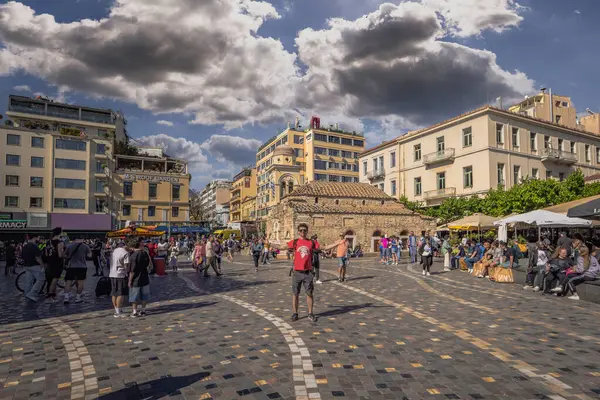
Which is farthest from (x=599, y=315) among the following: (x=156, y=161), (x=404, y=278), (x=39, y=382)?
(x=156, y=161)

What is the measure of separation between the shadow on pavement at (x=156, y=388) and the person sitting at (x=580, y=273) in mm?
11492

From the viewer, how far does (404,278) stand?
16.6m

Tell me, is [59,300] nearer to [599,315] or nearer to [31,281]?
[31,281]

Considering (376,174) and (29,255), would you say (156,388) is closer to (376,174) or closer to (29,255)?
(29,255)

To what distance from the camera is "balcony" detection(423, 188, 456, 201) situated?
40.2 metres

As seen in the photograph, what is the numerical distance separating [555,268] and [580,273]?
760mm

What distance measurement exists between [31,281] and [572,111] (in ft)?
203

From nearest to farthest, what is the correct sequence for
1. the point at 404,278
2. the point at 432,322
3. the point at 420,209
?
the point at 432,322
the point at 404,278
the point at 420,209

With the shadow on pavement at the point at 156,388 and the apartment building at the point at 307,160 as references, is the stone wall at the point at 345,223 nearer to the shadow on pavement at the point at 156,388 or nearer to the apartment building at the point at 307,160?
the shadow on pavement at the point at 156,388

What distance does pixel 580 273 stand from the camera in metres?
11.6

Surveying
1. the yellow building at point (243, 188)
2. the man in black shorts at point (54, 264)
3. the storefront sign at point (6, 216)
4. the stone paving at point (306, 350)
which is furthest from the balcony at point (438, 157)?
the yellow building at point (243, 188)

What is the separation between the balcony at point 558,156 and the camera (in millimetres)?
40375

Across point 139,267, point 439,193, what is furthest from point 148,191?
point 139,267

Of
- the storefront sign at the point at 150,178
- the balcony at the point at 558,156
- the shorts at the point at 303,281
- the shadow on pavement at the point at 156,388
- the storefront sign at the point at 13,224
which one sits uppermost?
the balcony at the point at 558,156
